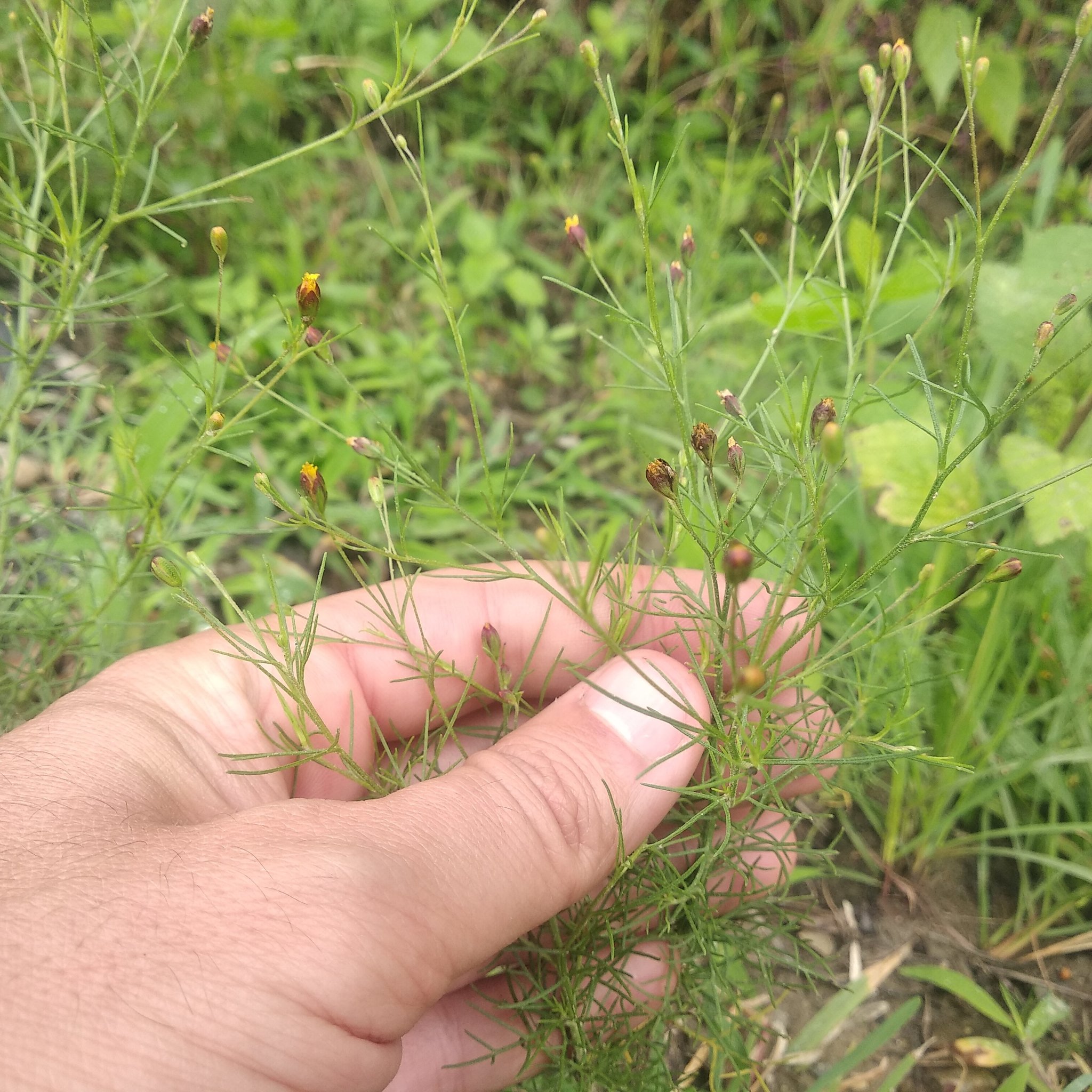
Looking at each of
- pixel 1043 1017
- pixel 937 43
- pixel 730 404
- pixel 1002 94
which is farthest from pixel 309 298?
pixel 1002 94

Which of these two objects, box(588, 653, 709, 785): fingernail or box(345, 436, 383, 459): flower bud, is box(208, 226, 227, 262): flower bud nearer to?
box(345, 436, 383, 459): flower bud

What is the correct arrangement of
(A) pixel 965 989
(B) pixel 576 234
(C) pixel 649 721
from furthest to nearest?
(A) pixel 965 989 → (C) pixel 649 721 → (B) pixel 576 234

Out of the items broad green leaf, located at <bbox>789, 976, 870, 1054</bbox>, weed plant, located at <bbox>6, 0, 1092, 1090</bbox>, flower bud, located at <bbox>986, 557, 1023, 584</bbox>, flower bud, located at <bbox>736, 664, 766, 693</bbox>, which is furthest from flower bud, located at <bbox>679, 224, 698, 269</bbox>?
broad green leaf, located at <bbox>789, 976, 870, 1054</bbox>

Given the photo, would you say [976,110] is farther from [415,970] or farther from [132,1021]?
[132,1021]

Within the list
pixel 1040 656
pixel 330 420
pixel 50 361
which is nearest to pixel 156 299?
pixel 50 361

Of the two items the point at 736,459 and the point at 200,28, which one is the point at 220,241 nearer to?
the point at 200,28

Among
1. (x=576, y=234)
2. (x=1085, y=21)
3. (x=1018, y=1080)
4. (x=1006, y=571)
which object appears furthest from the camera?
(x=1018, y=1080)
